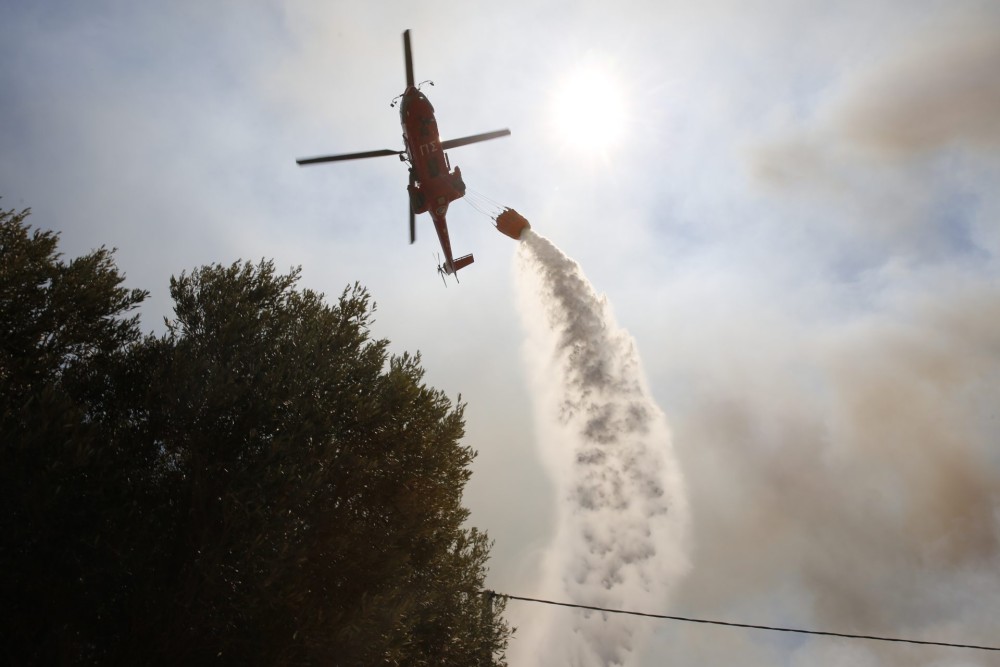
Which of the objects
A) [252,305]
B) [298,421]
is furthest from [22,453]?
[252,305]

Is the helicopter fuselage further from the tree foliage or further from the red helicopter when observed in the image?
the tree foliage

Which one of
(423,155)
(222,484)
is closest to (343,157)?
(423,155)

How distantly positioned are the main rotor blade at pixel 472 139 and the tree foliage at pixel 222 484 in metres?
9.16

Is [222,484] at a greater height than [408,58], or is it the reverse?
[408,58]

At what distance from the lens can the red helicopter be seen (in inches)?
977

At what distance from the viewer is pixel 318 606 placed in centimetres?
1507

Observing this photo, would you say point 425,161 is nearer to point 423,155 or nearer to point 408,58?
point 423,155

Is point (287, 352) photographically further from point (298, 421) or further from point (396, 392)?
point (396, 392)

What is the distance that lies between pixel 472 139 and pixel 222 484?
666 inches

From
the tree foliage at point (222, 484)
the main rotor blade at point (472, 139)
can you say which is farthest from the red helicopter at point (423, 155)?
Answer: the tree foliage at point (222, 484)

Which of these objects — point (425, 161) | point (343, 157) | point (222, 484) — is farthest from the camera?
point (425, 161)

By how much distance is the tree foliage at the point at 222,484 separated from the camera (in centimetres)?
1254

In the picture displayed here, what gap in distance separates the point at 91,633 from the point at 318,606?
191 inches

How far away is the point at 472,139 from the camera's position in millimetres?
24969
